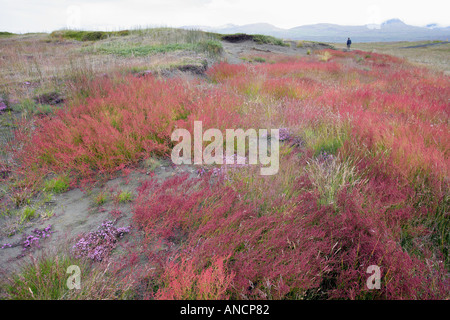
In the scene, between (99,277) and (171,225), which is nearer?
(99,277)

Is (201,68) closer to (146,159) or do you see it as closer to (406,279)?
(146,159)

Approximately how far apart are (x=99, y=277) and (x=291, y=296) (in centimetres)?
138

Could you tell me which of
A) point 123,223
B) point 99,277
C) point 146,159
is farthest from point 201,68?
point 99,277

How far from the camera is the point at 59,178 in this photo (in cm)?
303

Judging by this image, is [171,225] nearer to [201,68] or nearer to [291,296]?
[291,296]

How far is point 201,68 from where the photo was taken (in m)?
9.94

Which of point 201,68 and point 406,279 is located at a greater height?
point 201,68

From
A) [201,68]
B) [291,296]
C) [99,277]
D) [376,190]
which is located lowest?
[291,296]

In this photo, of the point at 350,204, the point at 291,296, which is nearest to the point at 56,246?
the point at 291,296

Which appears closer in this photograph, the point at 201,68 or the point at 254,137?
the point at 254,137
